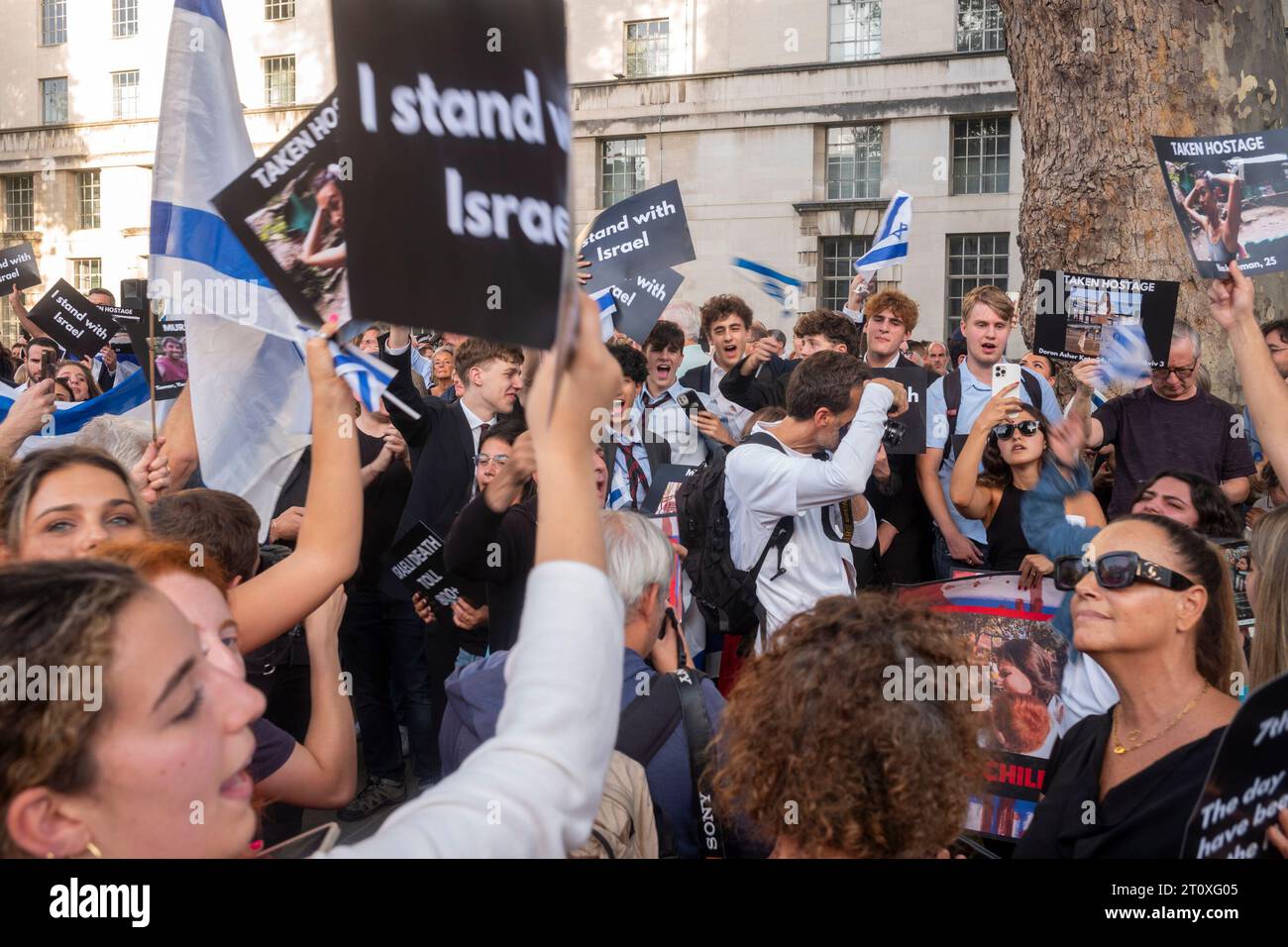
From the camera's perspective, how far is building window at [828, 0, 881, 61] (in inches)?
1125

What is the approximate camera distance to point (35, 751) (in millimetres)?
1426

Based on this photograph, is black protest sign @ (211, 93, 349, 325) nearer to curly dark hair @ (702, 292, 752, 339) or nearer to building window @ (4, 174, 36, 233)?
curly dark hair @ (702, 292, 752, 339)

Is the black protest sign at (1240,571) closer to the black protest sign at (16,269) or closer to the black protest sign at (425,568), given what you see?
the black protest sign at (425,568)

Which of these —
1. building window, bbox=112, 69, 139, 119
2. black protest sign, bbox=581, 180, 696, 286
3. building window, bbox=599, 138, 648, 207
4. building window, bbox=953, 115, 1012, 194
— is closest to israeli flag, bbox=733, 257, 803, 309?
black protest sign, bbox=581, 180, 696, 286

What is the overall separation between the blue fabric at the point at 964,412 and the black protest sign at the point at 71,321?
235 inches

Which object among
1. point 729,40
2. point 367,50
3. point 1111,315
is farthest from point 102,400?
point 729,40

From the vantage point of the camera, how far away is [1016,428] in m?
5.23

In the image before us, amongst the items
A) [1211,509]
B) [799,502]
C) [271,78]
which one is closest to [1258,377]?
[1211,509]

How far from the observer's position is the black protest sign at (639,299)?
22.7 ft

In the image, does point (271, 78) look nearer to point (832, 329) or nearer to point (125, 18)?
point (125, 18)

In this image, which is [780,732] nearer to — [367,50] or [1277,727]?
[1277,727]

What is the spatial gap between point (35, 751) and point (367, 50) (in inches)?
41.3

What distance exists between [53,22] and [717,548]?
4049 cm

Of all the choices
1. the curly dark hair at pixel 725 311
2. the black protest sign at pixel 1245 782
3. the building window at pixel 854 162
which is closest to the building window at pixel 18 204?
the building window at pixel 854 162
